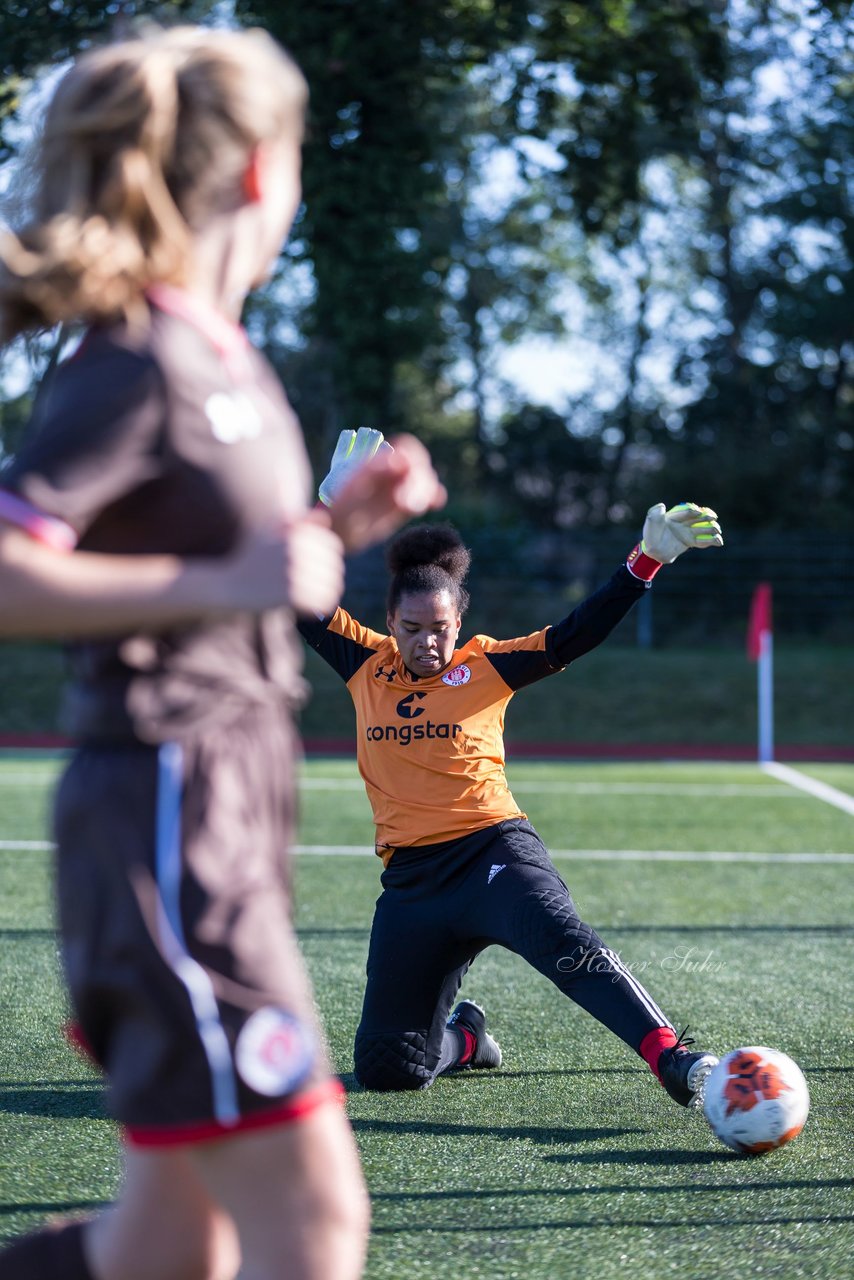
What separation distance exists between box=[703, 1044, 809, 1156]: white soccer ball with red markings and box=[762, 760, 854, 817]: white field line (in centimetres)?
776

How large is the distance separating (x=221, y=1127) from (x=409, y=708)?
2.88 m

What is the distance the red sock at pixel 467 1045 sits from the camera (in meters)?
4.45

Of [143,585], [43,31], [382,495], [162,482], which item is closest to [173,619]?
[143,585]

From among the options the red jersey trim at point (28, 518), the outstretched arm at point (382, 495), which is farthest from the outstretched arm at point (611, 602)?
the red jersey trim at point (28, 518)

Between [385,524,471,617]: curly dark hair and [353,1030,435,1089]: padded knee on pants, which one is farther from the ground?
[385,524,471,617]: curly dark hair

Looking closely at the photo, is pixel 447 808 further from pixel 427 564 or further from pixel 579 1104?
pixel 579 1104

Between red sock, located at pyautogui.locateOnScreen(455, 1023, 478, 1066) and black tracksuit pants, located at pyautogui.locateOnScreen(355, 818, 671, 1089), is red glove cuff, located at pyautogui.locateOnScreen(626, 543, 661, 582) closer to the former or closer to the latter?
black tracksuit pants, located at pyautogui.locateOnScreen(355, 818, 671, 1089)

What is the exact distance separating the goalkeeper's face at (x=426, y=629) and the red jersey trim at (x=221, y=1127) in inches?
108

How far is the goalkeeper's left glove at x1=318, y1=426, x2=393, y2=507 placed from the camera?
410cm

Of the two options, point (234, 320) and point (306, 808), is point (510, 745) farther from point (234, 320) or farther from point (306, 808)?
point (234, 320)

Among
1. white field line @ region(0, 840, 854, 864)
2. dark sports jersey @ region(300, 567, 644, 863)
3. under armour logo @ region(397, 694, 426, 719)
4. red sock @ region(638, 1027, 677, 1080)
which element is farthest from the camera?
white field line @ region(0, 840, 854, 864)

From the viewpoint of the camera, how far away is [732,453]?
2839cm

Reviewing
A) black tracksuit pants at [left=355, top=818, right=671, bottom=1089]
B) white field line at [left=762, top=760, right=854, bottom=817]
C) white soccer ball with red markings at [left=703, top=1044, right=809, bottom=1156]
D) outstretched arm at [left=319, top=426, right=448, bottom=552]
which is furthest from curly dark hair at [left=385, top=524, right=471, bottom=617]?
white field line at [left=762, top=760, right=854, bottom=817]

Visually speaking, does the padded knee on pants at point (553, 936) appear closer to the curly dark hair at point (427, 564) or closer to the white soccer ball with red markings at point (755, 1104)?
the white soccer ball with red markings at point (755, 1104)
